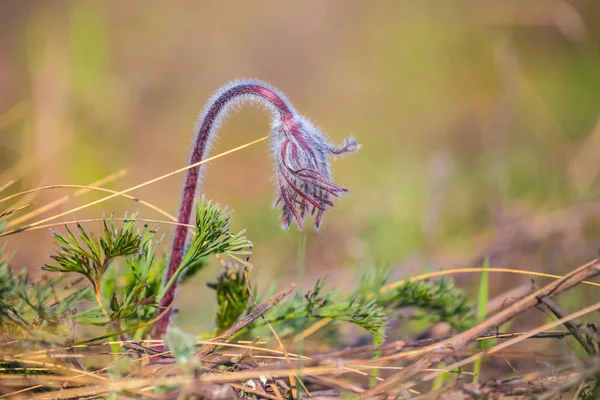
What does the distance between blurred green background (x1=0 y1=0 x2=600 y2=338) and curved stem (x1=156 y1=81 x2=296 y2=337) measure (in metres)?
0.55

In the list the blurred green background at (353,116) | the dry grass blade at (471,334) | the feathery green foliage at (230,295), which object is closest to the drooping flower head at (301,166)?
the feathery green foliage at (230,295)

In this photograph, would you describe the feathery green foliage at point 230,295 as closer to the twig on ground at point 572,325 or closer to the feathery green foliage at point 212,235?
the feathery green foliage at point 212,235

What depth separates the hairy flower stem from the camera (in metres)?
1.88

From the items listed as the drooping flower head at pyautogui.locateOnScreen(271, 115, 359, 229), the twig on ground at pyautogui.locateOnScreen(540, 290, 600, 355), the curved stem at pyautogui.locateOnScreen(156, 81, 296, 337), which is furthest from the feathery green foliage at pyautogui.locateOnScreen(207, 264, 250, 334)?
the twig on ground at pyautogui.locateOnScreen(540, 290, 600, 355)

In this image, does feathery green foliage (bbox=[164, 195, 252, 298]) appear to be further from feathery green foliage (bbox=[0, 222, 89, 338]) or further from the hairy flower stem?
feathery green foliage (bbox=[0, 222, 89, 338])

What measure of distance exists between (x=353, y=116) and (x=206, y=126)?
445cm

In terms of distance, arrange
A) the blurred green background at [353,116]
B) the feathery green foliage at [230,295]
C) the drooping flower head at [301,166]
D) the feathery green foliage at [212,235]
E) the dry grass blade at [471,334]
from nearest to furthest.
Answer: the dry grass blade at [471,334] → the feathery green foliage at [212,235] → the drooping flower head at [301,166] → the feathery green foliage at [230,295] → the blurred green background at [353,116]

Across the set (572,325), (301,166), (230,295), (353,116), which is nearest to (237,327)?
(230,295)

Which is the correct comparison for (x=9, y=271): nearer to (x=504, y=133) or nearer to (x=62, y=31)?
(x=504, y=133)

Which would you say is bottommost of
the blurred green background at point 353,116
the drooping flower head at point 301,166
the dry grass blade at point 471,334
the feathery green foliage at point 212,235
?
the dry grass blade at point 471,334

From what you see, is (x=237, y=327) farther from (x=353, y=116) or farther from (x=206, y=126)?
(x=353, y=116)

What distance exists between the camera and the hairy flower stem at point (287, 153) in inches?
74.0

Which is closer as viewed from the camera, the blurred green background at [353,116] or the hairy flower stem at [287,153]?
the hairy flower stem at [287,153]

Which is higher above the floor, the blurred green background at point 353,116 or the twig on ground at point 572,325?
the blurred green background at point 353,116
